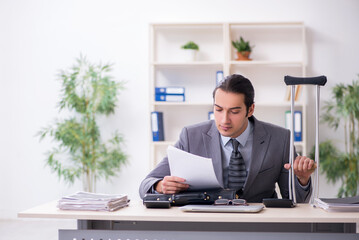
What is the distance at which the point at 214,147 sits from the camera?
245cm

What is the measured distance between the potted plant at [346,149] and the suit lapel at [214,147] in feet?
7.72

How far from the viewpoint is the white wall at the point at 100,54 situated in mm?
4969

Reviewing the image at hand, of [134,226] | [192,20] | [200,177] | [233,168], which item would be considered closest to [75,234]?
[134,226]

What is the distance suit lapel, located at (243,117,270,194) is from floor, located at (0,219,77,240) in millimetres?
2678

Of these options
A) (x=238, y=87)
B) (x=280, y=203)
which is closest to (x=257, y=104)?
(x=238, y=87)

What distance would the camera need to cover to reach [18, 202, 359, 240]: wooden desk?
5.71ft

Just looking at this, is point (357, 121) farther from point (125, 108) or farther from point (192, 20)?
point (125, 108)

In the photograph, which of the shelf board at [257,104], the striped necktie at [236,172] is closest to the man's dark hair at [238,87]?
the striped necktie at [236,172]

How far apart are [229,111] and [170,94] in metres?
2.54

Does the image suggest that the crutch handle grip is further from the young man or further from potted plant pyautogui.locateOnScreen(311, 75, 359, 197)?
potted plant pyautogui.locateOnScreen(311, 75, 359, 197)

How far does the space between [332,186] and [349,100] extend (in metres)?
1.03

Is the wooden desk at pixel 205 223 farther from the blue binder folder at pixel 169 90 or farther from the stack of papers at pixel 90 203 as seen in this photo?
the blue binder folder at pixel 169 90

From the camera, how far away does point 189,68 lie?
5.05m

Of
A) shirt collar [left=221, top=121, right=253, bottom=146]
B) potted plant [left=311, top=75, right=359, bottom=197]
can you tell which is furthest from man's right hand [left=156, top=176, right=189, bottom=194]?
potted plant [left=311, top=75, right=359, bottom=197]
